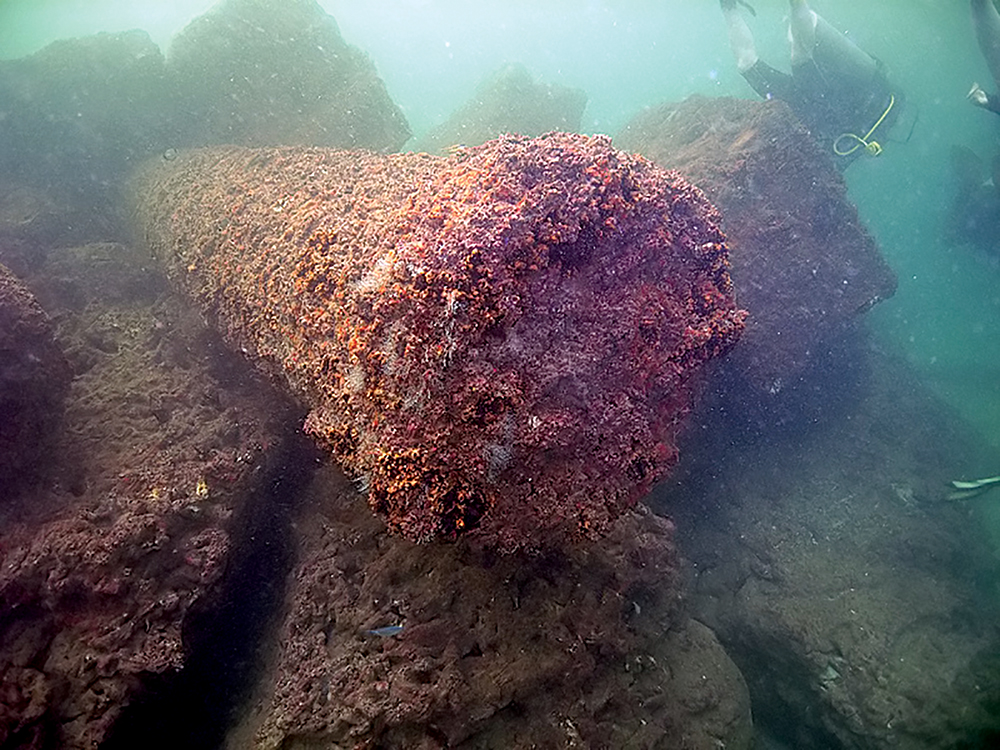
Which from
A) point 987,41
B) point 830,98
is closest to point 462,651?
point 830,98

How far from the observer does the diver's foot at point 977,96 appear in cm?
1103

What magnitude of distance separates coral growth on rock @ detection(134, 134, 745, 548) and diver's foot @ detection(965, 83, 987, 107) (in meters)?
12.5

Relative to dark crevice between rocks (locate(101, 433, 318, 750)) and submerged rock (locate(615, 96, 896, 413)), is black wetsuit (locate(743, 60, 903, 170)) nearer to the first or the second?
submerged rock (locate(615, 96, 896, 413))

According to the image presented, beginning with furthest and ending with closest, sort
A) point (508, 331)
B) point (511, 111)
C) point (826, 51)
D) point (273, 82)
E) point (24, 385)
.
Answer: point (511, 111) < point (826, 51) < point (273, 82) < point (24, 385) < point (508, 331)

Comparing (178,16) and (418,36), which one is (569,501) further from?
(418,36)

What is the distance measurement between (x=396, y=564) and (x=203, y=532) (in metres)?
1.37

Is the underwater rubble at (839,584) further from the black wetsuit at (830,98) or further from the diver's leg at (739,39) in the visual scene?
the diver's leg at (739,39)

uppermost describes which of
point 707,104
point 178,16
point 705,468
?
point 178,16

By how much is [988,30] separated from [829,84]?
3.54 meters

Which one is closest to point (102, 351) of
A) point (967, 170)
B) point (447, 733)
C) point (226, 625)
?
point (226, 625)

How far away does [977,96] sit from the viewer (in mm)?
11125

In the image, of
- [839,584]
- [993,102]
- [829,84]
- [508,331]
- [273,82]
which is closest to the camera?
[508,331]

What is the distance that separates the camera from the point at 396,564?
3.63m

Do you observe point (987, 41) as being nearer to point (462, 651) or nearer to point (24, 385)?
point (462, 651)
